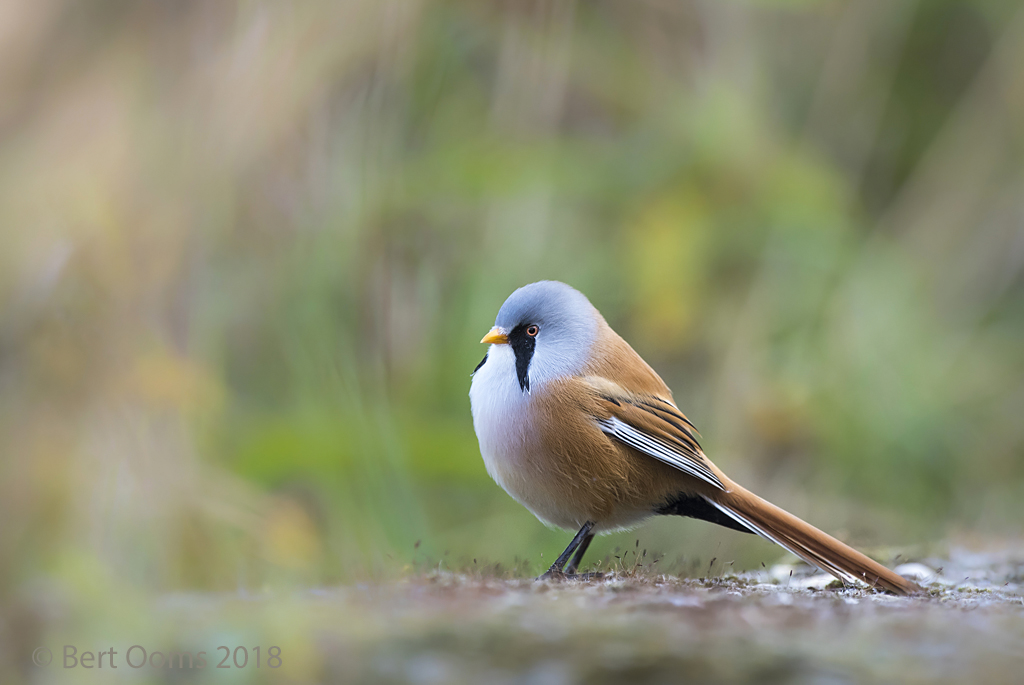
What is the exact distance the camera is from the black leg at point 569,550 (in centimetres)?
268

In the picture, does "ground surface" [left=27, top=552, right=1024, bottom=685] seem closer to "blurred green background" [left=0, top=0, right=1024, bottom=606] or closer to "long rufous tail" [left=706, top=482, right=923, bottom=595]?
"long rufous tail" [left=706, top=482, right=923, bottom=595]

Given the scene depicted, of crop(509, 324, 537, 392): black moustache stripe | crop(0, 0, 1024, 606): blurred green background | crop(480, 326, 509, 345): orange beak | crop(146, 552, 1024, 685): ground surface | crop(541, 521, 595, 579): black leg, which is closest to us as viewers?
crop(146, 552, 1024, 685): ground surface

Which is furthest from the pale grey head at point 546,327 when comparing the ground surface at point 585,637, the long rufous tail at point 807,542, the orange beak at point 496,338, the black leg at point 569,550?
the ground surface at point 585,637

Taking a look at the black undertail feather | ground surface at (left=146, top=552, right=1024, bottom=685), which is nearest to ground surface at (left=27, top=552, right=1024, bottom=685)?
ground surface at (left=146, top=552, right=1024, bottom=685)

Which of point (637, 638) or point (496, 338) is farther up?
point (496, 338)

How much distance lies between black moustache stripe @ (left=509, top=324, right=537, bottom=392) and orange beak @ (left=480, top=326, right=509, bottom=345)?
2cm

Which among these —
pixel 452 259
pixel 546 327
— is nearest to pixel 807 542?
pixel 546 327

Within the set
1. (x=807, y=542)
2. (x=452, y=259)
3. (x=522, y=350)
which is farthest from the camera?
(x=452, y=259)

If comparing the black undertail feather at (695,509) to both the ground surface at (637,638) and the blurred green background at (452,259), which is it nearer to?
the blurred green background at (452,259)

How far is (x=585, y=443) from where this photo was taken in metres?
2.82

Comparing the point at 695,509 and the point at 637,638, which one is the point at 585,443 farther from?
the point at 637,638

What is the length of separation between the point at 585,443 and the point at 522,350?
1.39 ft

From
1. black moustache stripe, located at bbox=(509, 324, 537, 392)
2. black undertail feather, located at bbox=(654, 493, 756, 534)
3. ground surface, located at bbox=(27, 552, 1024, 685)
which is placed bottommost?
ground surface, located at bbox=(27, 552, 1024, 685)

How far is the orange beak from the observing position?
303cm
